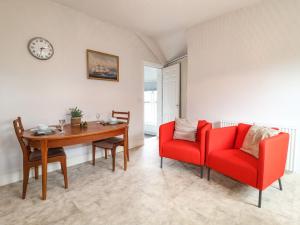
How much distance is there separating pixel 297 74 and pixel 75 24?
11.5 feet

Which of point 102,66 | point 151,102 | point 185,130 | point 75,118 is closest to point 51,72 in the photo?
point 75,118

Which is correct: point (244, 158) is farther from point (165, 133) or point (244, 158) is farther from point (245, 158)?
point (165, 133)

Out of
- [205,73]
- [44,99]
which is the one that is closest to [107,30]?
[44,99]

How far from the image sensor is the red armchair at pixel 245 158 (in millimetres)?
1766

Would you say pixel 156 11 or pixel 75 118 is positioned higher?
pixel 156 11

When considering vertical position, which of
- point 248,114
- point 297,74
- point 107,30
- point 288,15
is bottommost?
point 248,114

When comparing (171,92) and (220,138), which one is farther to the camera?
(171,92)

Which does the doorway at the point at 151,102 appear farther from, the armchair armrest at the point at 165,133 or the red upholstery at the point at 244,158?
the red upholstery at the point at 244,158

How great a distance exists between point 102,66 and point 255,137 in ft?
9.11

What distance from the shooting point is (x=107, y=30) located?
11.0ft

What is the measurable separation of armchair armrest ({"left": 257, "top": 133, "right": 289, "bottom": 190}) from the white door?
2564mm

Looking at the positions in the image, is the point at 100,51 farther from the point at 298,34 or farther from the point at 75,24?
the point at 298,34

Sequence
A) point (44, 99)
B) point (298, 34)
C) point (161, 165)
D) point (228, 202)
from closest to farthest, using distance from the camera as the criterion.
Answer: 1. point (228, 202)
2. point (298, 34)
3. point (44, 99)
4. point (161, 165)

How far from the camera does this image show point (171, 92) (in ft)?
14.9
